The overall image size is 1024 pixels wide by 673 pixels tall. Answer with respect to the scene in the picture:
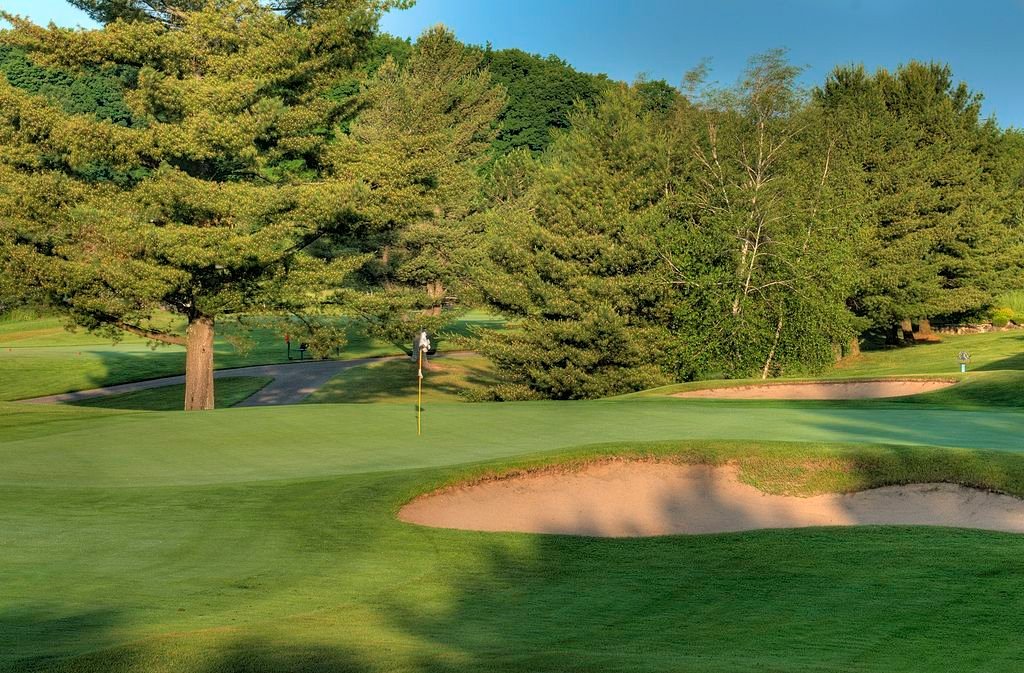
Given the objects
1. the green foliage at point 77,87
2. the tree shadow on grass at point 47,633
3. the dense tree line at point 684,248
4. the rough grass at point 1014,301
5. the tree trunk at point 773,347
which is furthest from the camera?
the green foliage at point 77,87

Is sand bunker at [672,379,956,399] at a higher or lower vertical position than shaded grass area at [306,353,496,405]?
higher

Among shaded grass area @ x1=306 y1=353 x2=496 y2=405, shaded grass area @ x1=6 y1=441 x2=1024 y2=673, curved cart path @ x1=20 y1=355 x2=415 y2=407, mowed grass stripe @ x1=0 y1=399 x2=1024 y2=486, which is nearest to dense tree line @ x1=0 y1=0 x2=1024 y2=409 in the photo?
shaded grass area @ x1=306 y1=353 x2=496 y2=405

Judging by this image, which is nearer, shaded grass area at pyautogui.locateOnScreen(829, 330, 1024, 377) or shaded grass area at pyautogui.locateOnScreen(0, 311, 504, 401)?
shaded grass area at pyautogui.locateOnScreen(829, 330, 1024, 377)

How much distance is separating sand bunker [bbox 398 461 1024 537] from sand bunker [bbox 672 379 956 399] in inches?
582

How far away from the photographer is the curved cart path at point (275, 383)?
4234 cm

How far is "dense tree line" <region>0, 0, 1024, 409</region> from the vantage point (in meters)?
29.8

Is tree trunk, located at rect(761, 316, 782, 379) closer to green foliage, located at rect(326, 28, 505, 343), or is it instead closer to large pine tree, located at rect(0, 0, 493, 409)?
green foliage, located at rect(326, 28, 505, 343)

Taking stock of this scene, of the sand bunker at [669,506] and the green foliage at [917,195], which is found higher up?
the green foliage at [917,195]

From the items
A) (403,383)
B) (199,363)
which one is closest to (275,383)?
(403,383)

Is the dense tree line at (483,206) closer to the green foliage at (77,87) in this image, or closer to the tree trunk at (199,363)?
the tree trunk at (199,363)

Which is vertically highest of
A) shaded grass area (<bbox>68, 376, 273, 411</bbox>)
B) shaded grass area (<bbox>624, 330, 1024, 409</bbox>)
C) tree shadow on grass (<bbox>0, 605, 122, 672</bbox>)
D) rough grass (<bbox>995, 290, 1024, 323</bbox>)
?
rough grass (<bbox>995, 290, 1024, 323</bbox>)

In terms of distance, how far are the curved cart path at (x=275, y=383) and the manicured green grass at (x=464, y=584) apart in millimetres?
27580

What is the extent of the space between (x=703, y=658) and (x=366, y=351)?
5788 centimetres

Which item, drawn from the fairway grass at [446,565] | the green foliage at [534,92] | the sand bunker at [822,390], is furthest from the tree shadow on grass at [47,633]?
the green foliage at [534,92]
